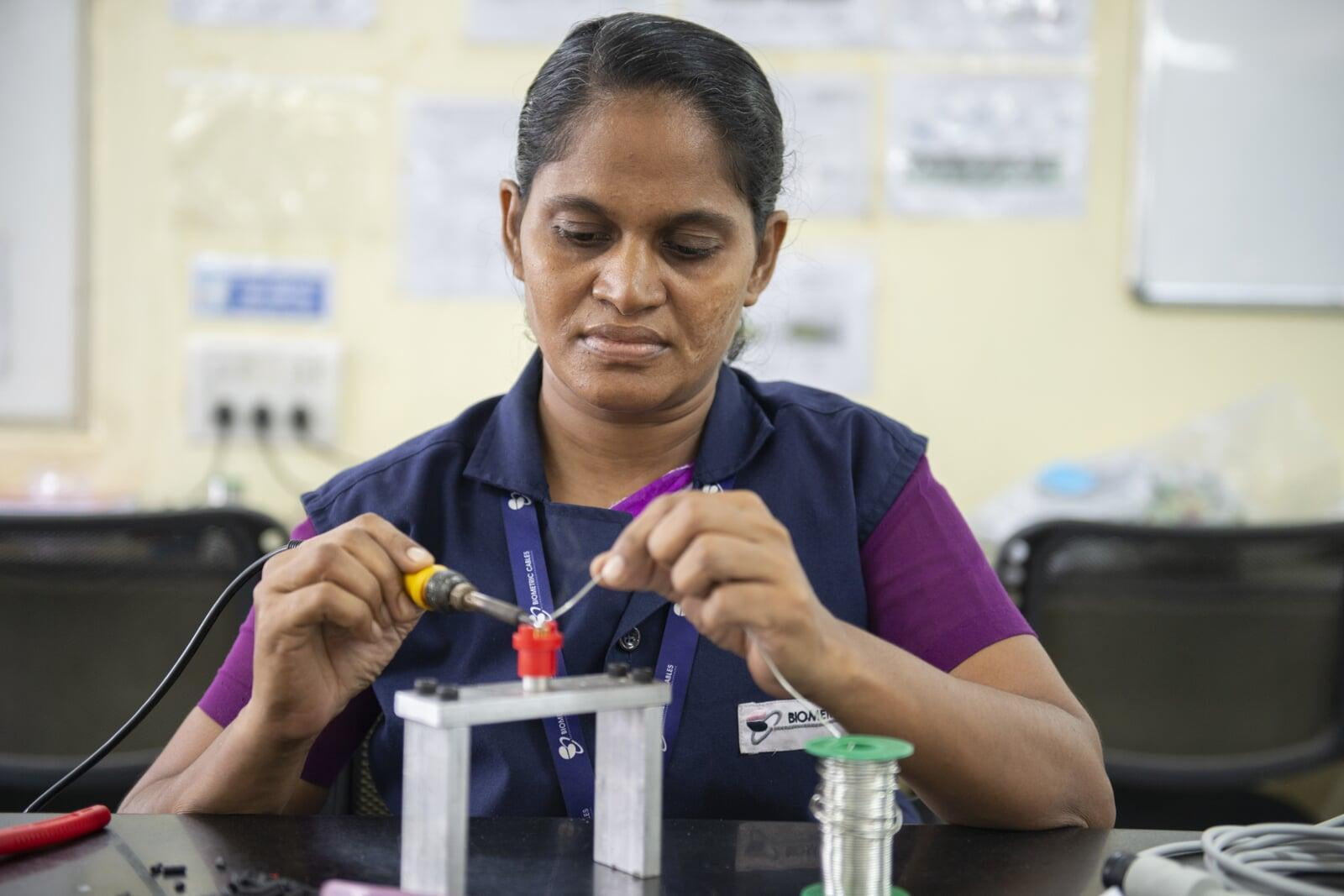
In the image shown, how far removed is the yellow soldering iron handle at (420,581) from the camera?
1007 mm

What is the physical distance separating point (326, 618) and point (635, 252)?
0.43m

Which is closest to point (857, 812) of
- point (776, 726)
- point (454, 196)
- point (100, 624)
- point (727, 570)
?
point (727, 570)

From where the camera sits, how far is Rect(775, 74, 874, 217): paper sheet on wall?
8.95ft

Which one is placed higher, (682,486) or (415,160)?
(415,160)

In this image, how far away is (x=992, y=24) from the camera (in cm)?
272

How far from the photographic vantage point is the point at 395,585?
1.03 meters

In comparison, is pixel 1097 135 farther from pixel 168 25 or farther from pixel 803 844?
pixel 803 844

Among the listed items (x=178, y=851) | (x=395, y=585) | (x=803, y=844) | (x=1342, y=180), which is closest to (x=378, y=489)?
(x=395, y=585)

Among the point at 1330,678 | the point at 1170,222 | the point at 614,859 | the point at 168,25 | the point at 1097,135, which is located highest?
the point at 168,25

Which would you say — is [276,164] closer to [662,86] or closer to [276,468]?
[276,468]

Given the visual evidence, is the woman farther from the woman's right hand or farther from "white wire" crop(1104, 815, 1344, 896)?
→ "white wire" crop(1104, 815, 1344, 896)

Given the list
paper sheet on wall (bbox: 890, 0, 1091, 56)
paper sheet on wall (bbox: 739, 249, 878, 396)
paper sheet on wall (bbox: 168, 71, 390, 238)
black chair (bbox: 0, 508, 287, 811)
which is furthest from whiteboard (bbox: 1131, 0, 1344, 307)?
black chair (bbox: 0, 508, 287, 811)

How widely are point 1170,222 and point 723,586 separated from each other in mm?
2146

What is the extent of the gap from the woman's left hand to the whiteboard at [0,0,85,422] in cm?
220
